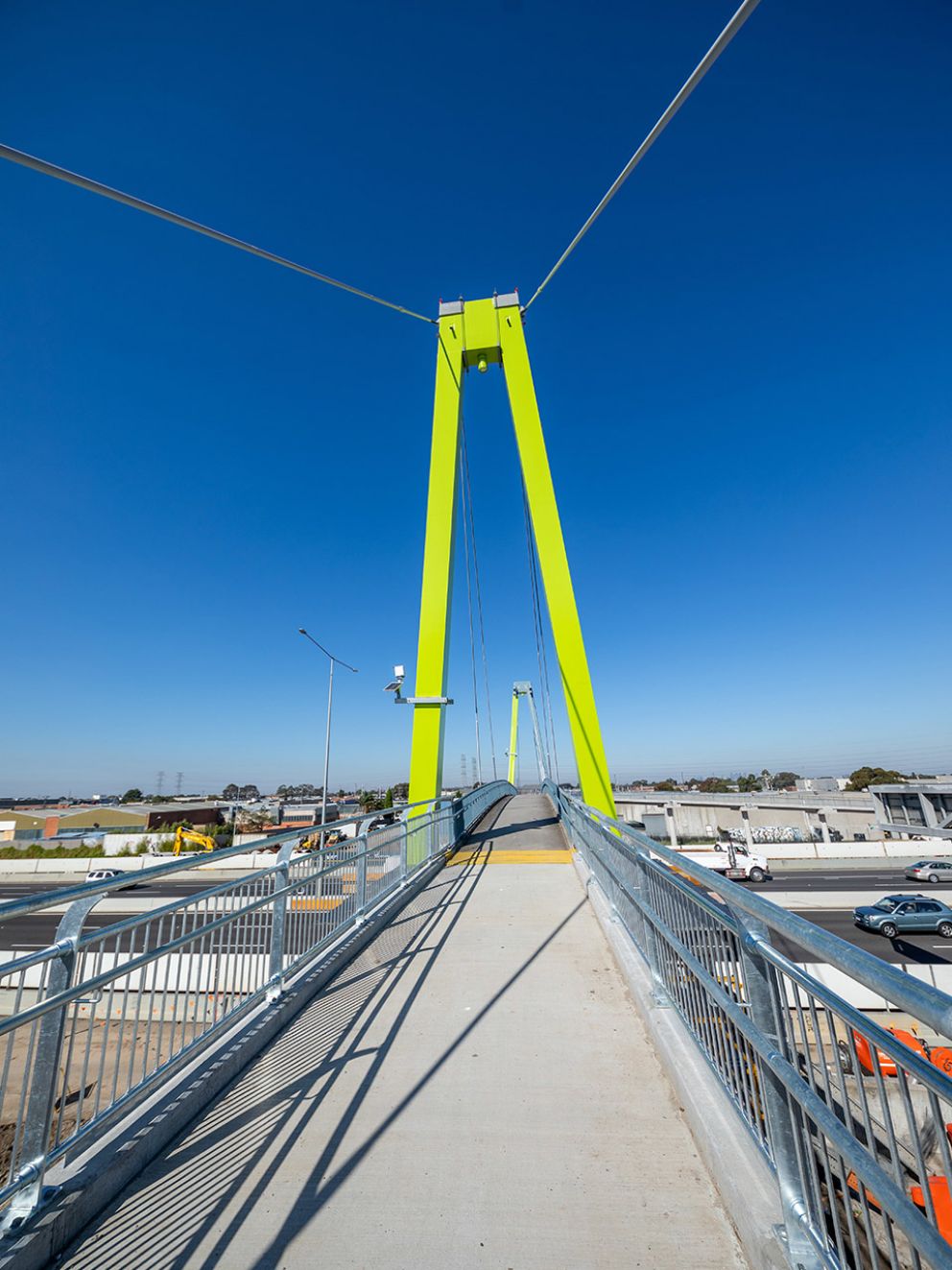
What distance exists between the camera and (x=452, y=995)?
3949mm

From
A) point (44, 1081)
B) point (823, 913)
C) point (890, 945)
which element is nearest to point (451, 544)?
point (44, 1081)

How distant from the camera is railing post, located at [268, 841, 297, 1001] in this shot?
376cm

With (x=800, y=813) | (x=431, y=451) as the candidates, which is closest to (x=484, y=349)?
(x=431, y=451)

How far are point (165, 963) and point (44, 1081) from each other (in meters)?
2.76

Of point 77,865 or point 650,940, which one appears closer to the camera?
point 650,940

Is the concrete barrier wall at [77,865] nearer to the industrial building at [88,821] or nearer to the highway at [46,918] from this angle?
the highway at [46,918]

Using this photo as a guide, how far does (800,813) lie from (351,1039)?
177 feet

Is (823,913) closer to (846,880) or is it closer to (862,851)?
(846,880)

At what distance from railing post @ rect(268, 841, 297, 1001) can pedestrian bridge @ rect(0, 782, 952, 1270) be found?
19 mm

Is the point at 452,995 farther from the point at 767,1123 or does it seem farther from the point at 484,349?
the point at 484,349

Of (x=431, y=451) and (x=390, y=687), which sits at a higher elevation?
(x=431, y=451)

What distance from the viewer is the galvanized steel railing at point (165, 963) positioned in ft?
6.79

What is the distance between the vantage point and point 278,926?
390 cm

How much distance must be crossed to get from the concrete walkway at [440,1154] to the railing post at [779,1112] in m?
0.30
